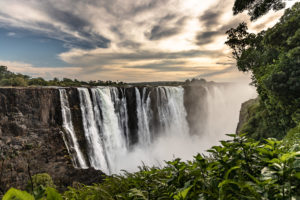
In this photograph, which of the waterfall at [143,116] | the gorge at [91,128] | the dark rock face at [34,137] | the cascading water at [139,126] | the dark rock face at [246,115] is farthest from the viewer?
the waterfall at [143,116]

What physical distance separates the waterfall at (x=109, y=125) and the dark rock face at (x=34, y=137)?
14.3 ft

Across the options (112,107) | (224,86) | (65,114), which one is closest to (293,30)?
(112,107)

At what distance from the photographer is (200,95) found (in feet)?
121

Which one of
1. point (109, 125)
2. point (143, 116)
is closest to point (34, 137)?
point (109, 125)

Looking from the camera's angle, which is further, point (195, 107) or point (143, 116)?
point (195, 107)

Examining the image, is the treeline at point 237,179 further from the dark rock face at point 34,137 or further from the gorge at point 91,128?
the dark rock face at point 34,137

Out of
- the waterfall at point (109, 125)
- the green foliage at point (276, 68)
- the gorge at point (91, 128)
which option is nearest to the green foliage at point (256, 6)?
the green foliage at point (276, 68)

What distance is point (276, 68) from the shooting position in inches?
330

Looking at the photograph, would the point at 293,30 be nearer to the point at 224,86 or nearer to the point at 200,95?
the point at 200,95

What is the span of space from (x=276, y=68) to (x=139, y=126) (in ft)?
62.0

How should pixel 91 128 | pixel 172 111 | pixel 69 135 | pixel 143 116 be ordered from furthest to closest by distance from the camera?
pixel 172 111
pixel 143 116
pixel 91 128
pixel 69 135

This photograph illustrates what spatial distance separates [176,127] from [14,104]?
2386 centimetres

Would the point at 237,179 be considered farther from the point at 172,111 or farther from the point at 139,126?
the point at 172,111

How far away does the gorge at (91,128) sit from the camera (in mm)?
14073
